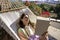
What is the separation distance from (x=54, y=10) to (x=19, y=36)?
18.7 m

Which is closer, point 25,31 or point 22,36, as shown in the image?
point 22,36

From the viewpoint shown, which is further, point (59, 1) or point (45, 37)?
point (59, 1)

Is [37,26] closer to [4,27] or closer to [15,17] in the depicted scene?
[15,17]

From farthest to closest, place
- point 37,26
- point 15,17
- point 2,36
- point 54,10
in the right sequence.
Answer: point 54,10, point 37,26, point 15,17, point 2,36

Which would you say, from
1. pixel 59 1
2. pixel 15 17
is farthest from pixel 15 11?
pixel 59 1

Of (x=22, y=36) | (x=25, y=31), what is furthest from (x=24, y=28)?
(x=22, y=36)

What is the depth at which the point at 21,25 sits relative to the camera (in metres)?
5.11

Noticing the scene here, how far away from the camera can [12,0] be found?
22.6ft

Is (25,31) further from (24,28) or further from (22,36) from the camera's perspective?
(22,36)

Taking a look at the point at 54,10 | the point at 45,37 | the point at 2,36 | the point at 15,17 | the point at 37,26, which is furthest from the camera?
the point at 54,10

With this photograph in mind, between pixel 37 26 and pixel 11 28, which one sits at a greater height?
pixel 11 28

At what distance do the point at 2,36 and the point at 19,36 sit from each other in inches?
15.9

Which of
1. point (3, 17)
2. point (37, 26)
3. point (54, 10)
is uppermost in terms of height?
point (3, 17)

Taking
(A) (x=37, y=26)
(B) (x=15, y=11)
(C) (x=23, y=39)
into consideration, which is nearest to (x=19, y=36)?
(C) (x=23, y=39)
